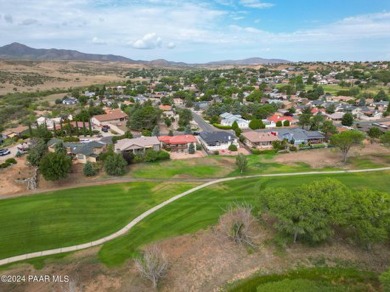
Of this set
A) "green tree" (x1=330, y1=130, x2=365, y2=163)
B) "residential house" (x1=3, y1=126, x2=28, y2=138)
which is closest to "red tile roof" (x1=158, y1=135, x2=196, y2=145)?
"green tree" (x1=330, y1=130, x2=365, y2=163)

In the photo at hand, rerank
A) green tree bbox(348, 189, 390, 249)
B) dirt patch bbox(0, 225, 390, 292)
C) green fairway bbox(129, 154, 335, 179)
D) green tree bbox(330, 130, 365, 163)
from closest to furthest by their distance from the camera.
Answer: dirt patch bbox(0, 225, 390, 292)
green tree bbox(348, 189, 390, 249)
green fairway bbox(129, 154, 335, 179)
green tree bbox(330, 130, 365, 163)

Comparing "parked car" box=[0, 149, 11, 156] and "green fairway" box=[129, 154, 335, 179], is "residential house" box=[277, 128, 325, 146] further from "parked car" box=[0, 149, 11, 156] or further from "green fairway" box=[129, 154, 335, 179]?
"parked car" box=[0, 149, 11, 156]

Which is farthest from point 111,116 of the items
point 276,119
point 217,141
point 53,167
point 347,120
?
point 347,120

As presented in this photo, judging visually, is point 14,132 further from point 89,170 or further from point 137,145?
point 89,170

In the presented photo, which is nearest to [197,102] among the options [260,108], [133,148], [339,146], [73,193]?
[260,108]

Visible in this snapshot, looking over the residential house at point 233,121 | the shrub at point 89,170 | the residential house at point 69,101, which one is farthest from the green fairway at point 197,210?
the residential house at point 69,101

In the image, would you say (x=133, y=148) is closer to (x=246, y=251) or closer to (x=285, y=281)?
(x=246, y=251)

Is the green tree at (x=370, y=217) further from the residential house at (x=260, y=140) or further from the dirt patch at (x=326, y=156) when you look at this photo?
the residential house at (x=260, y=140)
